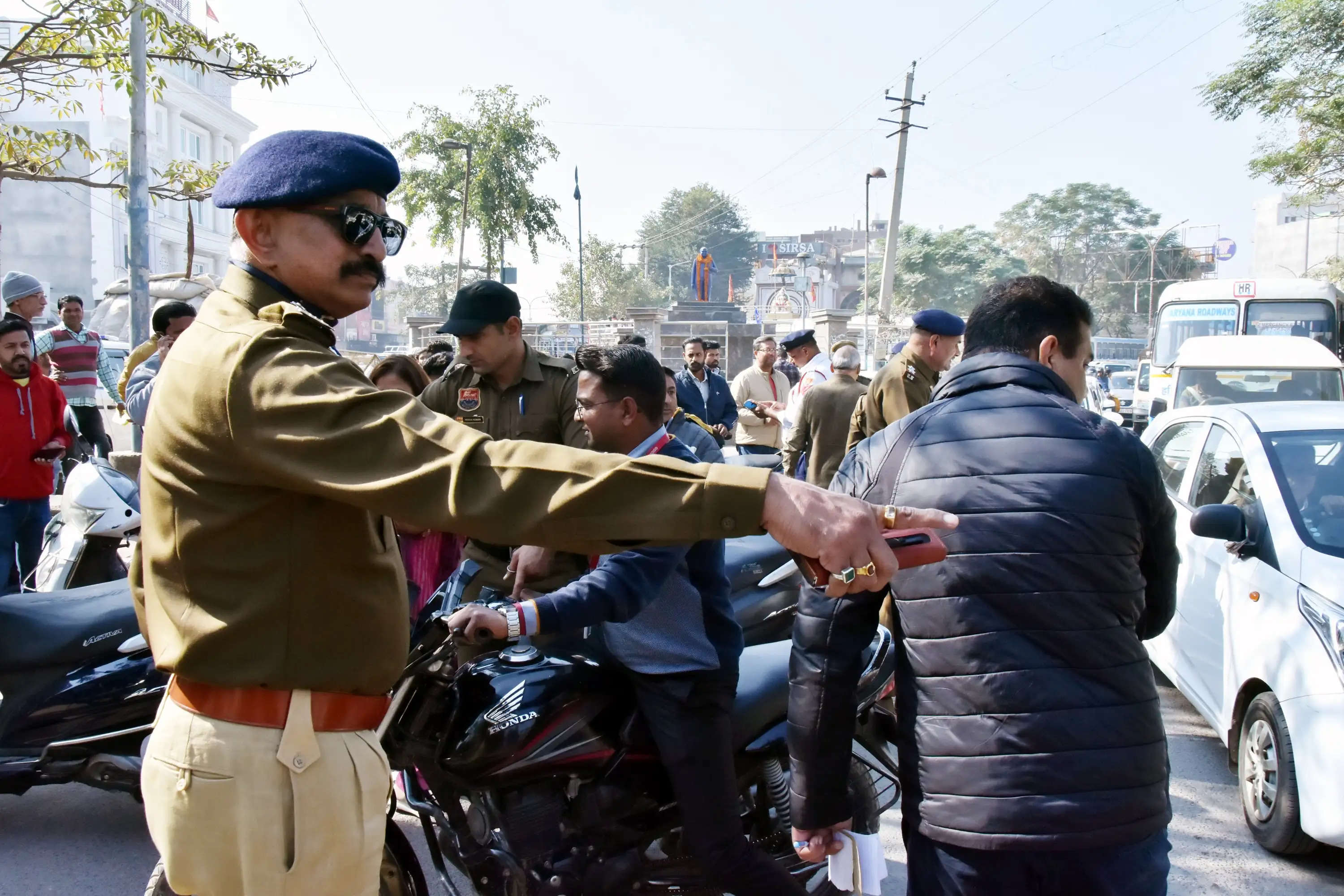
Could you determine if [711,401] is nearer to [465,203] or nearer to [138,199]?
[138,199]

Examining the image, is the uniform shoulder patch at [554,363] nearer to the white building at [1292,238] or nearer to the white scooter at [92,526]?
the white scooter at [92,526]

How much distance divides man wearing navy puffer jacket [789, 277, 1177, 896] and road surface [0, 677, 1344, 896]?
187 cm

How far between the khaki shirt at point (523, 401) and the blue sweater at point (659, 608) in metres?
1.48

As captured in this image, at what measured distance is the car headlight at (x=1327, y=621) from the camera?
3.42 m

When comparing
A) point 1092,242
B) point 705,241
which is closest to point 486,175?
point 1092,242

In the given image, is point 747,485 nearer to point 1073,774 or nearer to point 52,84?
point 1073,774

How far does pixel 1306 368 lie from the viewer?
10258 mm

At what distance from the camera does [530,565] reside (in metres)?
2.96

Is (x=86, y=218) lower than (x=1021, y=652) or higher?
higher

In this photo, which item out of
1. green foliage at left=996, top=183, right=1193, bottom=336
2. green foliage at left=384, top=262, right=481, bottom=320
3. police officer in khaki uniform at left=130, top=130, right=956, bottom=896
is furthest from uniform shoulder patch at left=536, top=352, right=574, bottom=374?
green foliage at left=996, top=183, right=1193, bottom=336

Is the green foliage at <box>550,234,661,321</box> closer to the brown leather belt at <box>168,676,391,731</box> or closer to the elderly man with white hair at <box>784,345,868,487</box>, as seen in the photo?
the elderly man with white hair at <box>784,345,868,487</box>

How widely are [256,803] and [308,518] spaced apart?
464mm

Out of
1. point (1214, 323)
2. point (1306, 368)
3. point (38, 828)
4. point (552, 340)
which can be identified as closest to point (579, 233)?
point (552, 340)

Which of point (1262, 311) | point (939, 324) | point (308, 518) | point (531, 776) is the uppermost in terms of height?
point (1262, 311)
